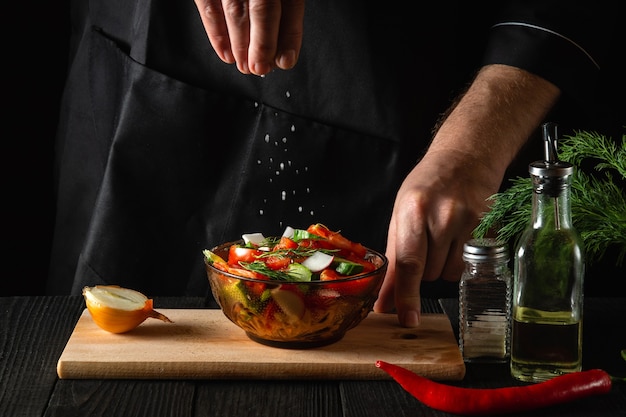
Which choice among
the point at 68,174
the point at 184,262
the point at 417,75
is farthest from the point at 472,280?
the point at 68,174

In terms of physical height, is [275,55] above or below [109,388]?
above

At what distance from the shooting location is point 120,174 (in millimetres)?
1735

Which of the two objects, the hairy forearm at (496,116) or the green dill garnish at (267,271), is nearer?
the green dill garnish at (267,271)

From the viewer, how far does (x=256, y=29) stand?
129cm

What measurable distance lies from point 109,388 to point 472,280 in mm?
483

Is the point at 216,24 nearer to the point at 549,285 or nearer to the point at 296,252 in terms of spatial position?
the point at 296,252

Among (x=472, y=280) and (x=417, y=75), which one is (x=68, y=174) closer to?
(x=417, y=75)

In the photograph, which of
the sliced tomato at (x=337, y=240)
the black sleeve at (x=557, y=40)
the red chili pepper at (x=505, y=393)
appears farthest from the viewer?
the black sleeve at (x=557, y=40)

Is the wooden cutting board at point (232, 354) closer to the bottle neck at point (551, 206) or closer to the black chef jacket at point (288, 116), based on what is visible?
the bottle neck at point (551, 206)

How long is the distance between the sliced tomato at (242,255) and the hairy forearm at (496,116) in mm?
397

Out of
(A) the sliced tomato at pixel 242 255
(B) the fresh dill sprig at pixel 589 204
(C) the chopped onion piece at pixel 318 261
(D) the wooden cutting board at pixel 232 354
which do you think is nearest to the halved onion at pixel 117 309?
(D) the wooden cutting board at pixel 232 354

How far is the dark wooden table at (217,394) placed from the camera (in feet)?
3.43

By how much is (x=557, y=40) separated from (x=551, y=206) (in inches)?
23.7

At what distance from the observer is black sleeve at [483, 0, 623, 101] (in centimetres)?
159
